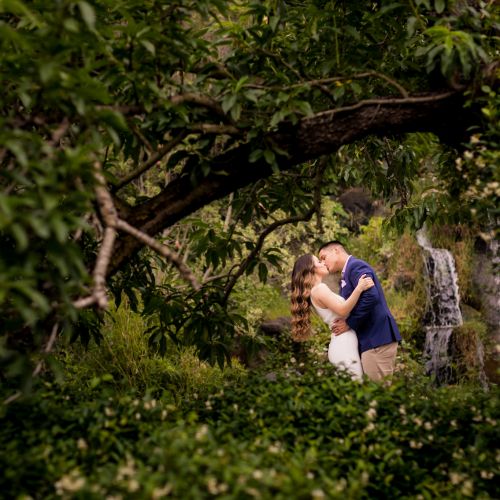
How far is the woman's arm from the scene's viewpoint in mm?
5207

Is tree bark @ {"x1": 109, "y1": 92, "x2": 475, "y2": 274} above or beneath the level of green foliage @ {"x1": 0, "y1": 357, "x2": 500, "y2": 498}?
above

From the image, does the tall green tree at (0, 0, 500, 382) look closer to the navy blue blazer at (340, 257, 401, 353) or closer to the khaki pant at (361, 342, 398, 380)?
the navy blue blazer at (340, 257, 401, 353)

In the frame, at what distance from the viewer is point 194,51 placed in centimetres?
352

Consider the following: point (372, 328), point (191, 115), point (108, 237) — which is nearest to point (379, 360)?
point (372, 328)

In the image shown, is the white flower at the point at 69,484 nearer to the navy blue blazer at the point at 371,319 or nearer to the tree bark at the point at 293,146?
the tree bark at the point at 293,146

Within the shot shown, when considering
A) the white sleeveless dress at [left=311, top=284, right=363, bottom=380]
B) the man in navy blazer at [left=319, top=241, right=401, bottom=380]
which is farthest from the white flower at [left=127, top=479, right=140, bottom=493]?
the man in navy blazer at [left=319, top=241, right=401, bottom=380]

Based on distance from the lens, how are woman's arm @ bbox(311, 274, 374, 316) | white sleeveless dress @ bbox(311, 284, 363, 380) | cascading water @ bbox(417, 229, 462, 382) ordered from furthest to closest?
cascading water @ bbox(417, 229, 462, 382) < white sleeveless dress @ bbox(311, 284, 363, 380) < woman's arm @ bbox(311, 274, 374, 316)

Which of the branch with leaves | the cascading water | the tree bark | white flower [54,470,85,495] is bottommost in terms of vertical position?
the cascading water

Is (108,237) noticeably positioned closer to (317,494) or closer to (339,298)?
(317,494)

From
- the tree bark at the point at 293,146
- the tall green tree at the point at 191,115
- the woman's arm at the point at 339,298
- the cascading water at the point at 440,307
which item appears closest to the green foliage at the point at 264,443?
the tall green tree at the point at 191,115

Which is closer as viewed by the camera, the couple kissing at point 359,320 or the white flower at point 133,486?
the white flower at point 133,486

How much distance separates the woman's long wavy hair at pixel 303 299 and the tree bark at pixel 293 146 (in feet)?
7.26

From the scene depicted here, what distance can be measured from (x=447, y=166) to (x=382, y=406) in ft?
6.53

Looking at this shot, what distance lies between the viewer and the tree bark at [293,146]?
3.57 meters
